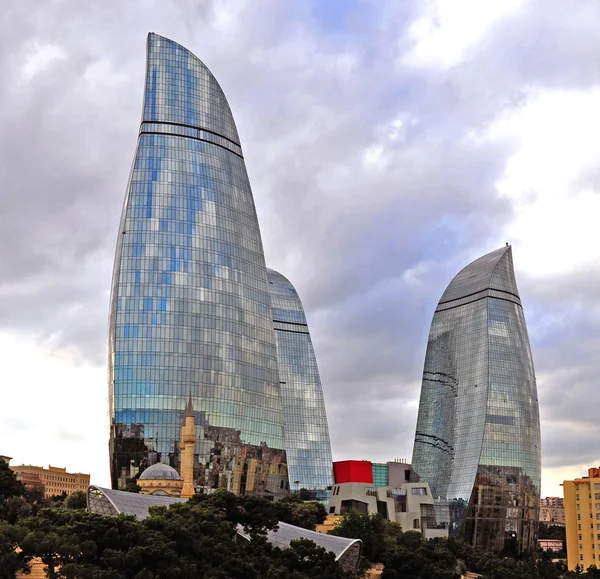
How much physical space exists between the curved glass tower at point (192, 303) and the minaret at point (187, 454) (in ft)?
22.1

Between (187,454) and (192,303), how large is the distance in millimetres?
25237

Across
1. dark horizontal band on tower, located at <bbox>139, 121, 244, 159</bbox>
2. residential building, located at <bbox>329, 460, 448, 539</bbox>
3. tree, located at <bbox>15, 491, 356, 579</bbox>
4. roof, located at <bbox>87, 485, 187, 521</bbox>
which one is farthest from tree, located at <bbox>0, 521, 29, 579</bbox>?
residential building, located at <bbox>329, 460, 448, 539</bbox>

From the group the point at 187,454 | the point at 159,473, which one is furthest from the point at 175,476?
the point at 187,454

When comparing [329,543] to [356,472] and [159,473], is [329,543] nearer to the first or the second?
[159,473]

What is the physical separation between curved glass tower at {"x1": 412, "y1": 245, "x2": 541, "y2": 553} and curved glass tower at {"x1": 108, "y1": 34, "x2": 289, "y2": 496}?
173 feet

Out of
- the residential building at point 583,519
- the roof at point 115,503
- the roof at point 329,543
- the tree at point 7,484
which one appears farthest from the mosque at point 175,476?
the residential building at point 583,519

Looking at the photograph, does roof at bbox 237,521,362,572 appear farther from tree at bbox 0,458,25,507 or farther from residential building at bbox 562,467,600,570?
residential building at bbox 562,467,600,570

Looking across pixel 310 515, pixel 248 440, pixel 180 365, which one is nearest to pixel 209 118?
pixel 180 365

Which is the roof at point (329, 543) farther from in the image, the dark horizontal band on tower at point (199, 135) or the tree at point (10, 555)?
the dark horizontal band on tower at point (199, 135)

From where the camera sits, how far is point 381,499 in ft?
509

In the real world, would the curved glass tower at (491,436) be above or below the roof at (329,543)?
above

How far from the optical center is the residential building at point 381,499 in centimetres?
15162

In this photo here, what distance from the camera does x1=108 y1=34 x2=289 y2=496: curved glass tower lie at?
13262 cm

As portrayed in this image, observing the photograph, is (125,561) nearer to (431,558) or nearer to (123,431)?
(431,558)
